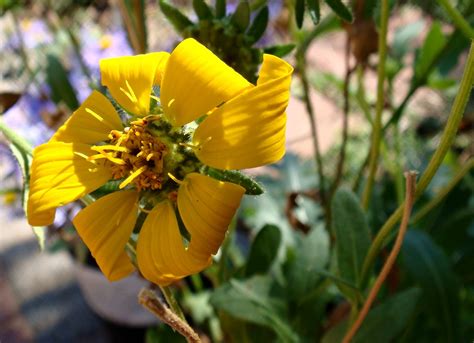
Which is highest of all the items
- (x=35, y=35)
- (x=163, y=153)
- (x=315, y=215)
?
(x=163, y=153)

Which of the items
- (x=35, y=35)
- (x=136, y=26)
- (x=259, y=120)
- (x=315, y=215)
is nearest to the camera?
(x=259, y=120)

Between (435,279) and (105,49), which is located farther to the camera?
(105,49)

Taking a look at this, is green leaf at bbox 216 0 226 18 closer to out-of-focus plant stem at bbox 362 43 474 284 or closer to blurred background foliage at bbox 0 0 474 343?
blurred background foliage at bbox 0 0 474 343

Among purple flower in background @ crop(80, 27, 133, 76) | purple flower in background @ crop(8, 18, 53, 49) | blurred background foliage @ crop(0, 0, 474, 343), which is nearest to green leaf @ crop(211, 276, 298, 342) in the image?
blurred background foliage @ crop(0, 0, 474, 343)

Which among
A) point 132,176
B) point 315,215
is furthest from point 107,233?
point 315,215

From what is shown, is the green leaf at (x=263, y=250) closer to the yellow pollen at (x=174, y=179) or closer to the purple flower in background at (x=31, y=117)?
the yellow pollen at (x=174, y=179)

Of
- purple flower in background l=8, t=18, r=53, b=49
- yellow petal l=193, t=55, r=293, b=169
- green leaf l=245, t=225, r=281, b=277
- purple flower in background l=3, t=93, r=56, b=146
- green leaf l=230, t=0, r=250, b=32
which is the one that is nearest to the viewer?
yellow petal l=193, t=55, r=293, b=169

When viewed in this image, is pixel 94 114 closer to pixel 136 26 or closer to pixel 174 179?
pixel 174 179

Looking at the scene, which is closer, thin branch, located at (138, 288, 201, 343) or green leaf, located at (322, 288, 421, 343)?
thin branch, located at (138, 288, 201, 343)
